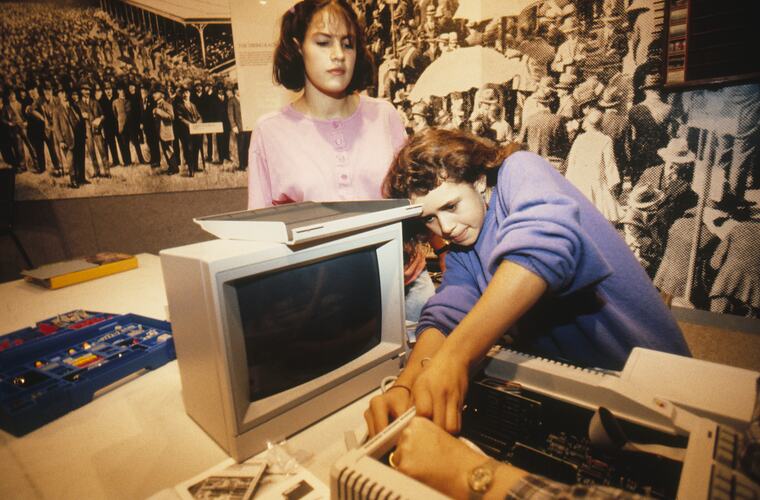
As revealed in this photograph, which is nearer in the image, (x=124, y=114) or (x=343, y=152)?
(x=343, y=152)

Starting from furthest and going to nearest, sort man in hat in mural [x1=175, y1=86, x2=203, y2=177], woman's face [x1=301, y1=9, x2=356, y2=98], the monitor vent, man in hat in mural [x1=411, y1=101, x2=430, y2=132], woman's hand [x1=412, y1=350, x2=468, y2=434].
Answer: man in hat in mural [x1=411, y1=101, x2=430, y2=132], man in hat in mural [x1=175, y1=86, x2=203, y2=177], woman's face [x1=301, y1=9, x2=356, y2=98], woman's hand [x1=412, y1=350, x2=468, y2=434], the monitor vent

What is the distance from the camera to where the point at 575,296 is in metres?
0.96

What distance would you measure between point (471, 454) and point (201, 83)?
320 cm

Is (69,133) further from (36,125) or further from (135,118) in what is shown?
(135,118)

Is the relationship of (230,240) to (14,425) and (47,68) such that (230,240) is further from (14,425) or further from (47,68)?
(47,68)

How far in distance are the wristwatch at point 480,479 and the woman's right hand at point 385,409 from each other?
0.20m

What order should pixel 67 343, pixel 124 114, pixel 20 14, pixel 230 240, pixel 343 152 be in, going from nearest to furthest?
1. pixel 230 240
2. pixel 67 343
3. pixel 343 152
4. pixel 20 14
5. pixel 124 114

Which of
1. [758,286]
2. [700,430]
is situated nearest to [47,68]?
[700,430]

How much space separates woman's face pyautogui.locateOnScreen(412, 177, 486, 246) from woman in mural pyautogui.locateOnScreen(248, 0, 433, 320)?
1.22ft

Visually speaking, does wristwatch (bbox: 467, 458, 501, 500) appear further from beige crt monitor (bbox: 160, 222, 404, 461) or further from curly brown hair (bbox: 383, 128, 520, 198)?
curly brown hair (bbox: 383, 128, 520, 198)

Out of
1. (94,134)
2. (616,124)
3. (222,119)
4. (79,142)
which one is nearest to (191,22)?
(222,119)

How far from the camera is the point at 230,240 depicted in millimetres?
748

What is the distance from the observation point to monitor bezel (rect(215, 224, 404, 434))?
630mm

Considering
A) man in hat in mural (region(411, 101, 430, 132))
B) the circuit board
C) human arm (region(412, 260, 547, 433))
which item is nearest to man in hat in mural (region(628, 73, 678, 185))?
man in hat in mural (region(411, 101, 430, 132))
